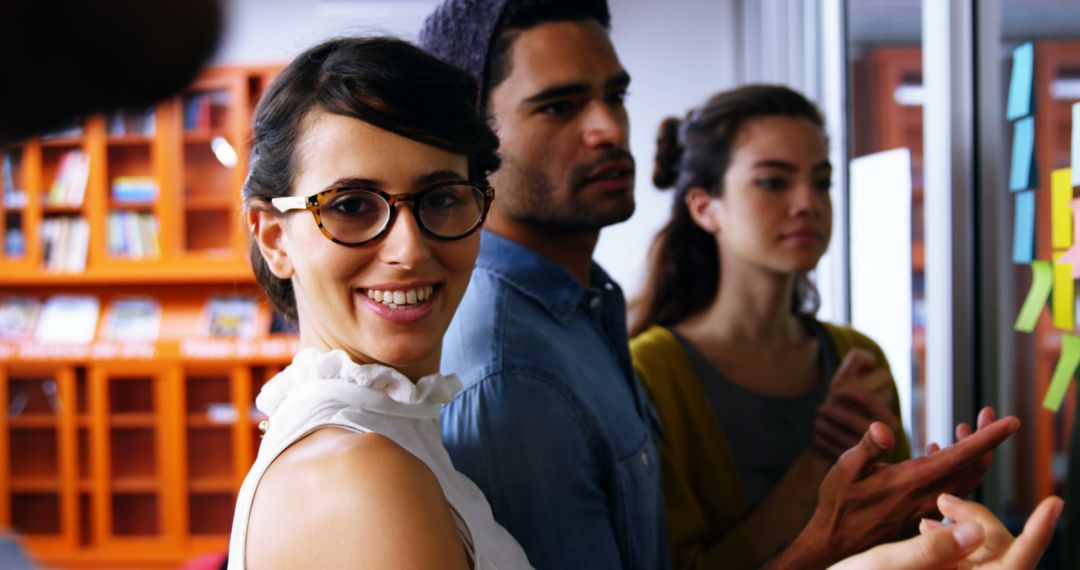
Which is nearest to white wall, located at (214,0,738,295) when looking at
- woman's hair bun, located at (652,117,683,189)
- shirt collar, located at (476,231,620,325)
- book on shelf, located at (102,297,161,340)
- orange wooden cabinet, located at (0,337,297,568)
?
book on shelf, located at (102,297,161,340)

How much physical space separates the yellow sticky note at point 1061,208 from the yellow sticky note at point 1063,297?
0.09 feet

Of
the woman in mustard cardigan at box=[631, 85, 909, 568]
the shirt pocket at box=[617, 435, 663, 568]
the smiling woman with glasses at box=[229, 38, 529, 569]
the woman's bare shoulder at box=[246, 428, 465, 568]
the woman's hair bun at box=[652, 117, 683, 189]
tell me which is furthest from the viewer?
the woman's hair bun at box=[652, 117, 683, 189]

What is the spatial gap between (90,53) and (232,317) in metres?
5.04

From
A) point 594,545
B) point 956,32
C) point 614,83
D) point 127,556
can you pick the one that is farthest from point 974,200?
point 127,556

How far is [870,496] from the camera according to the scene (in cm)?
115

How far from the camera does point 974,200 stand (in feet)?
5.29

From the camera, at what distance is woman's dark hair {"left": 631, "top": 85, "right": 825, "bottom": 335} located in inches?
Result: 70.4

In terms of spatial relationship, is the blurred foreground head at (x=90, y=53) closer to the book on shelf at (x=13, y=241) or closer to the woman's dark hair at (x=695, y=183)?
the woman's dark hair at (x=695, y=183)

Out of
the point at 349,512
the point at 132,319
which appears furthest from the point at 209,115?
the point at 349,512

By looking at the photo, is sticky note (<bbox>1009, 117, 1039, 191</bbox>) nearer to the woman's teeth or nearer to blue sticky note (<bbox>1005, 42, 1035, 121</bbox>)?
blue sticky note (<bbox>1005, 42, 1035, 121</bbox>)

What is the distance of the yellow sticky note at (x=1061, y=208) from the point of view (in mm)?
1260

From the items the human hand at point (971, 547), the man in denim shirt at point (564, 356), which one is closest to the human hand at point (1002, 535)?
the human hand at point (971, 547)

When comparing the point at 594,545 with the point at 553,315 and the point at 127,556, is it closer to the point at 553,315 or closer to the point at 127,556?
the point at 553,315

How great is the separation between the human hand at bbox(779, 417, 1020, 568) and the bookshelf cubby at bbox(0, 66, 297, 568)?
3.82 metres
